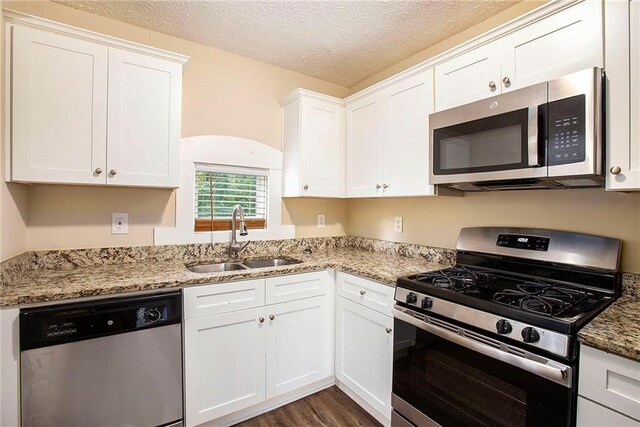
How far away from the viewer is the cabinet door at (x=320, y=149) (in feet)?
7.86

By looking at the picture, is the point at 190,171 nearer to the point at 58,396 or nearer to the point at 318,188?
the point at 318,188

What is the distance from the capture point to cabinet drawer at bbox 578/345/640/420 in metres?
0.89

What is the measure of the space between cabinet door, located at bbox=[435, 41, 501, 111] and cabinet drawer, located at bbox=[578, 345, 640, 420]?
1219 mm

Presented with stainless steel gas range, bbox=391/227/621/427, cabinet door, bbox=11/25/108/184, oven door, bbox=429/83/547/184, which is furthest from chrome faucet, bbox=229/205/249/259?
oven door, bbox=429/83/547/184

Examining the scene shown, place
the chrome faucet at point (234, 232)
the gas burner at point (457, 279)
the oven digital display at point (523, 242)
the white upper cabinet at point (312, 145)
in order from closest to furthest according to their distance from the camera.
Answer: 1. the gas burner at point (457, 279)
2. the oven digital display at point (523, 242)
3. the chrome faucet at point (234, 232)
4. the white upper cabinet at point (312, 145)

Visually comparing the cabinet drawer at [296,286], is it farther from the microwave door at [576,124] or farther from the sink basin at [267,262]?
the microwave door at [576,124]

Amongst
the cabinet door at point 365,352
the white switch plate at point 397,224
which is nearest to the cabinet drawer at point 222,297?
the cabinet door at point 365,352

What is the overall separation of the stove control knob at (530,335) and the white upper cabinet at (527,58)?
108cm

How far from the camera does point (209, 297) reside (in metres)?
1.68

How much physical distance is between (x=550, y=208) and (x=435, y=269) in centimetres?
69

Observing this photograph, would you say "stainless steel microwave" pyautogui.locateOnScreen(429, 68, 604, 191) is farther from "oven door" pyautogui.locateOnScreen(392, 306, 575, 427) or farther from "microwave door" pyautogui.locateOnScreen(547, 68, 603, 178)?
"oven door" pyautogui.locateOnScreen(392, 306, 575, 427)

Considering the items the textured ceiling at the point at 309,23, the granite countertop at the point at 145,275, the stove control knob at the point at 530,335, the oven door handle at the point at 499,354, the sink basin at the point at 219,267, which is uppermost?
the textured ceiling at the point at 309,23

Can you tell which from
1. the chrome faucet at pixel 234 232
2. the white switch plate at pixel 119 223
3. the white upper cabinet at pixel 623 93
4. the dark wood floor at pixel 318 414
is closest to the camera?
the white upper cabinet at pixel 623 93

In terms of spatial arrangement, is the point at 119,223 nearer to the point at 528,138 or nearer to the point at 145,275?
the point at 145,275
